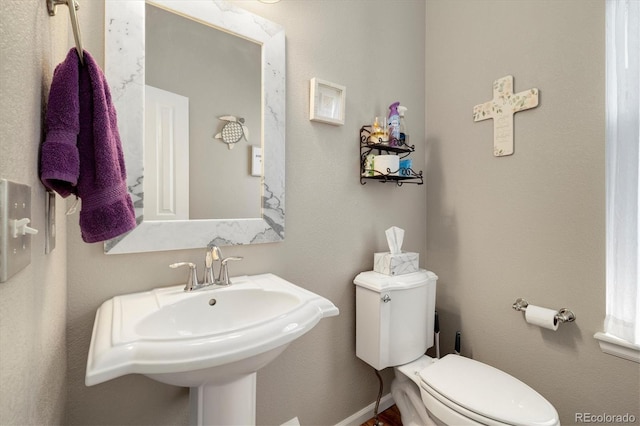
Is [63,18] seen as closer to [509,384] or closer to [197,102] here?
[197,102]

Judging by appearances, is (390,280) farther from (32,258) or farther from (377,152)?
(32,258)

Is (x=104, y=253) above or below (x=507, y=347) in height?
above

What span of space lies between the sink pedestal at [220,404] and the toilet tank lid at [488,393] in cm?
76

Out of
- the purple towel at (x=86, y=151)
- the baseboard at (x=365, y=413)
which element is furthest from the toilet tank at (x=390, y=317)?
the purple towel at (x=86, y=151)

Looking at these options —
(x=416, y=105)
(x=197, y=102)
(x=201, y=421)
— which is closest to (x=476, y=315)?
(x=416, y=105)

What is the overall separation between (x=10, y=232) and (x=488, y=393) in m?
1.43

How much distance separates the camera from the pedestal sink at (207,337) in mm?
602

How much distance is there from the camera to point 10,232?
15.4 inches

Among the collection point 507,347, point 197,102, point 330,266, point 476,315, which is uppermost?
point 197,102

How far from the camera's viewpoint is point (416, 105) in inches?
71.9

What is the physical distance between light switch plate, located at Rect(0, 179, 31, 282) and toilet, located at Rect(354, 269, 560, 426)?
118 cm

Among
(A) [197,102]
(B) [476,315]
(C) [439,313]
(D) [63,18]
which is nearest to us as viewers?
(D) [63,18]

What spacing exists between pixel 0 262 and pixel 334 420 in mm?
1556

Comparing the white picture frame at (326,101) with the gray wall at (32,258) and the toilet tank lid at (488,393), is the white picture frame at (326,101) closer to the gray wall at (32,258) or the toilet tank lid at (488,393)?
the gray wall at (32,258)
